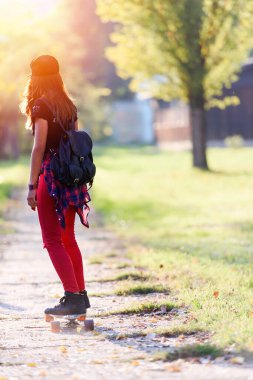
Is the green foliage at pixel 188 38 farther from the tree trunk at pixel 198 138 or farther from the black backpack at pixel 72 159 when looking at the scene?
the black backpack at pixel 72 159

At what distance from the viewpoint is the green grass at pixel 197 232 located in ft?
26.4

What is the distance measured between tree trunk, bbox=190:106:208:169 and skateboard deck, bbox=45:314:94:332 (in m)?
25.7

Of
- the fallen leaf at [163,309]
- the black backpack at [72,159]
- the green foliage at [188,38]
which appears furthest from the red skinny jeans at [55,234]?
the green foliage at [188,38]

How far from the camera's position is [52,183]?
7648mm

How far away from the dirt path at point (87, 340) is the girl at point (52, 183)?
379 mm

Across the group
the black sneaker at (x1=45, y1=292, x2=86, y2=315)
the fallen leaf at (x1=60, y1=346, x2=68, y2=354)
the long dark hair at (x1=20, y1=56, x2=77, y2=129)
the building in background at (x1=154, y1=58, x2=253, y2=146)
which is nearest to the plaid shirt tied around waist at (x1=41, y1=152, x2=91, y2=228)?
the long dark hair at (x1=20, y1=56, x2=77, y2=129)

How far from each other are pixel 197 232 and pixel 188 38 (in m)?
16.2

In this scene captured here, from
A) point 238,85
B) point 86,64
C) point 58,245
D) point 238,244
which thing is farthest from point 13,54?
point 86,64

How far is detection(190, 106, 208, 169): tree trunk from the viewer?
33594 millimetres

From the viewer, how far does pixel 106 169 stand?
134 ft

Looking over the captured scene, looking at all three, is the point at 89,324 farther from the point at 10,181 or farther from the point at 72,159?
the point at 10,181

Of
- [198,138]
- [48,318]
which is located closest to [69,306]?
[48,318]

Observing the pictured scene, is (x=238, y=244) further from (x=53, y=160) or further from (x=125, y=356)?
(x=125, y=356)

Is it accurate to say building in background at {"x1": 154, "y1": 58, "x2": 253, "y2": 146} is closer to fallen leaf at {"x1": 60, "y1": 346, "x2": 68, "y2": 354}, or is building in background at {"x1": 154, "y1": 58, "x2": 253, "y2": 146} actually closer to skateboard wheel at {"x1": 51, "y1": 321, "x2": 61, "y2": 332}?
skateboard wheel at {"x1": 51, "y1": 321, "x2": 61, "y2": 332}
